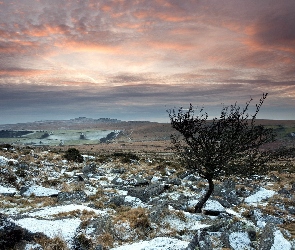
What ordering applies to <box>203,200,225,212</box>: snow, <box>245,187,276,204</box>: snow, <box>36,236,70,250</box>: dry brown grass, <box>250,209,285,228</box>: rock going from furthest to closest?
<box>245,187,276,204</box>: snow → <box>203,200,225,212</box>: snow → <box>250,209,285,228</box>: rock → <box>36,236,70,250</box>: dry brown grass

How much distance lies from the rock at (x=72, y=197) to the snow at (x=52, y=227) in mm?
5190

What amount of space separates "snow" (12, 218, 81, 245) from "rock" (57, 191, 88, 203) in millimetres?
5190

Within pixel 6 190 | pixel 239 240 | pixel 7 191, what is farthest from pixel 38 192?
pixel 239 240

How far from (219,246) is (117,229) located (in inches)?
152

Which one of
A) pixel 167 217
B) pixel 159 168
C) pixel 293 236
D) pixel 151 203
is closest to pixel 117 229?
pixel 167 217

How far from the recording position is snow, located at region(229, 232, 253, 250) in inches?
350

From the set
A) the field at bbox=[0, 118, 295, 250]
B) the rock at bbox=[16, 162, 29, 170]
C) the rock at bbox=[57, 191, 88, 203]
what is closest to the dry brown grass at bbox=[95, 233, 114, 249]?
the field at bbox=[0, 118, 295, 250]

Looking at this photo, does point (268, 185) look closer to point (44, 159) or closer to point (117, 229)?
point (117, 229)

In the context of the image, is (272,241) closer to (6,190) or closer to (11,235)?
(11,235)

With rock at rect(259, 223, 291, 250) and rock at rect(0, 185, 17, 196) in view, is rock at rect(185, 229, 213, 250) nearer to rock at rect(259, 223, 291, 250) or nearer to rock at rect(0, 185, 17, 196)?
rock at rect(259, 223, 291, 250)

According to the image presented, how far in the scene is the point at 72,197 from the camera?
14141mm

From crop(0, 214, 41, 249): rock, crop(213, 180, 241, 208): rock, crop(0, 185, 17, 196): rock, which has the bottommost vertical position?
crop(213, 180, 241, 208): rock

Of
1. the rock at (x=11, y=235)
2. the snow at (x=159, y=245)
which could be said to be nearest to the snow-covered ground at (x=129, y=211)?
the snow at (x=159, y=245)

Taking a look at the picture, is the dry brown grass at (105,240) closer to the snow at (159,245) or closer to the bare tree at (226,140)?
the snow at (159,245)
